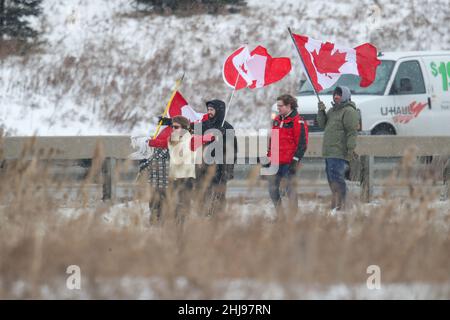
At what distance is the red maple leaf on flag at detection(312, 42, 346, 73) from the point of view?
1324 cm

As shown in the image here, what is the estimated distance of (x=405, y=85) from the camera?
16938 millimetres

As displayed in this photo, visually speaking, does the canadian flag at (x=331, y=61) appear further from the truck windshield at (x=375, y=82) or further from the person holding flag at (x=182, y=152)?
the truck windshield at (x=375, y=82)

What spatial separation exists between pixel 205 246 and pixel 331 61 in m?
6.77

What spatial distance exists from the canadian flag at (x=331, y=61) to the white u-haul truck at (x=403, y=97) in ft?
10.1

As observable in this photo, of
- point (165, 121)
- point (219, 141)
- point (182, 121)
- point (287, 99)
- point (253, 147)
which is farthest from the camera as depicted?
point (253, 147)

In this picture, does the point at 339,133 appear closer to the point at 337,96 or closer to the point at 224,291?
the point at 337,96

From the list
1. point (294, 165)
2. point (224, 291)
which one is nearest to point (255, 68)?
point (294, 165)

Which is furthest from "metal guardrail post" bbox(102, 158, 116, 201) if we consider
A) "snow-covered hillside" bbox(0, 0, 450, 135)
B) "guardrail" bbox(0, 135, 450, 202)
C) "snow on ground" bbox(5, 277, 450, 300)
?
"snow-covered hillside" bbox(0, 0, 450, 135)

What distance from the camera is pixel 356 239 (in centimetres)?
733

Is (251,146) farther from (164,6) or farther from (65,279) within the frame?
(164,6)

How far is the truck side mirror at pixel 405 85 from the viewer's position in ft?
55.5

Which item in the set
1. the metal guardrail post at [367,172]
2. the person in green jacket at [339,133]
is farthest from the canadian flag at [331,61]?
the metal guardrail post at [367,172]

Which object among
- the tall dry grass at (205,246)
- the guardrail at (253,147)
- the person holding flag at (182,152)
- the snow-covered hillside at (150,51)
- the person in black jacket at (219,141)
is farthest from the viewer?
the snow-covered hillside at (150,51)
